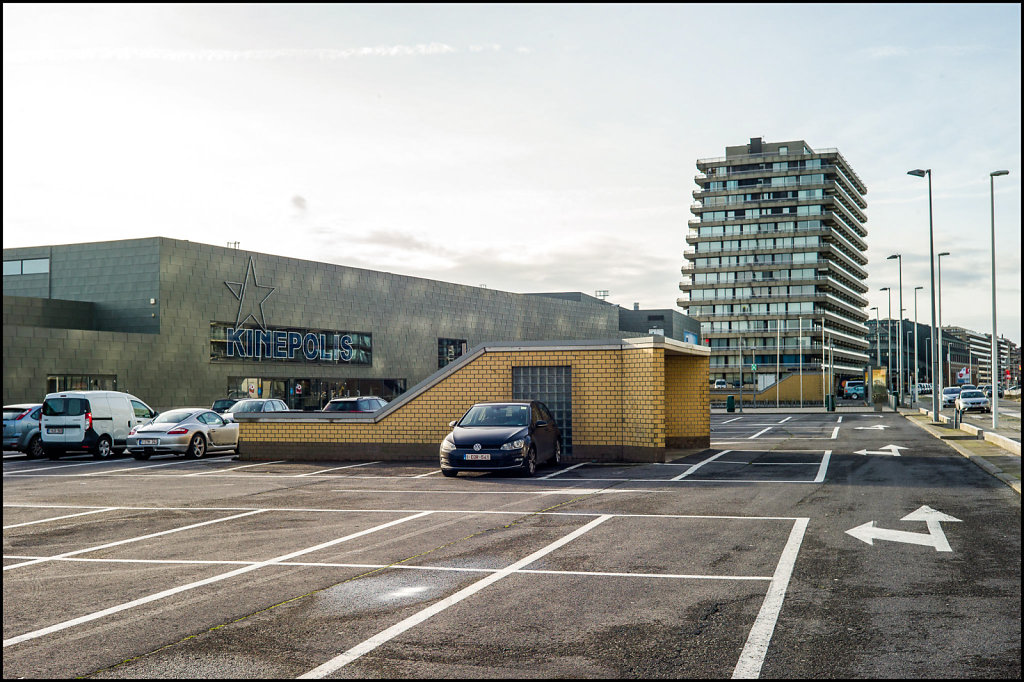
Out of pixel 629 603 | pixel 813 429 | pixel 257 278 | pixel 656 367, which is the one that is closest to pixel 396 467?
pixel 656 367

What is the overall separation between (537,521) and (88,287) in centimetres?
3924

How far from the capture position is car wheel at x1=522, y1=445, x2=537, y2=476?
17750mm

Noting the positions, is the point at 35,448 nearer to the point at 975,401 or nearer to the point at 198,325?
the point at 198,325

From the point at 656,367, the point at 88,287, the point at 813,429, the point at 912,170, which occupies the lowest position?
the point at 813,429

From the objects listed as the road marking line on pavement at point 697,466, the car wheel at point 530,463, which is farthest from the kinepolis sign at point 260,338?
the car wheel at point 530,463

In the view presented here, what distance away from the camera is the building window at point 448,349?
62.7 metres

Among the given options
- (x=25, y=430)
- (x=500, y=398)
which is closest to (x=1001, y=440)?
Result: (x=500, y=398)

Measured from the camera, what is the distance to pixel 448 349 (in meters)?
63.6

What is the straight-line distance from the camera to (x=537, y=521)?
11.7m

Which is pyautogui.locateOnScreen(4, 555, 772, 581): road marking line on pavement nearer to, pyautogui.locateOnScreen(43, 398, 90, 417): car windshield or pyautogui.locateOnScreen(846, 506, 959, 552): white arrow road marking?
pyautogui.locateOnScreen(846, 506, 959, 552): white arrow road marking

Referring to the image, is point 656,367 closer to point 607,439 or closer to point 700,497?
point 607,439

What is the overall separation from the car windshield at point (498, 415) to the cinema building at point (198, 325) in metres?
23.1

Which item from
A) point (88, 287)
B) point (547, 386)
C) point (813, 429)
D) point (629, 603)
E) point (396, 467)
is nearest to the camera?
point (629, 603)

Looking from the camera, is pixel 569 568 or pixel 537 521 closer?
pixel 569 568
